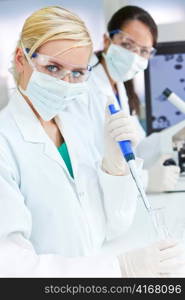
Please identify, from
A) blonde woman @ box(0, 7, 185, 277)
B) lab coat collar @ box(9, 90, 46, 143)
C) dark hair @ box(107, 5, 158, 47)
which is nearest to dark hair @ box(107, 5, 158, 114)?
dark hair @ box(107, 5, 158, 47)

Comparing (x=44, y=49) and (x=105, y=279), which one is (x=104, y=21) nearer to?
(x=44, y=49)

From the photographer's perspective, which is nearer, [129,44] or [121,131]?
[121,131]

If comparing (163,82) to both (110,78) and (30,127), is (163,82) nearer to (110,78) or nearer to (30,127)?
(110,78)

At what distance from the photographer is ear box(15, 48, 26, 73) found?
732 millimetres

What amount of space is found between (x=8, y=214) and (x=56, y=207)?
0.10 metres

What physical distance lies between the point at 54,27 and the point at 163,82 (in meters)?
0.40

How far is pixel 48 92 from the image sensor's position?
2.49 ft

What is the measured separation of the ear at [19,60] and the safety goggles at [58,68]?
17 millimetres

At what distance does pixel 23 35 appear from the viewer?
A: 70 centimetres

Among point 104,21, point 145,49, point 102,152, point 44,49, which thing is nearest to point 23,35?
point 44,49

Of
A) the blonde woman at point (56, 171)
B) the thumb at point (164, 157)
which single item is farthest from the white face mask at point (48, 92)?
the thumb at point (164, 157)

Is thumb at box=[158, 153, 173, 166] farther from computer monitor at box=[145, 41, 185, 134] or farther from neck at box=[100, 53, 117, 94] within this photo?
neck at box=[100, 53, 117, 94]

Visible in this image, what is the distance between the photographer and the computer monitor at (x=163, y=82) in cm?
94

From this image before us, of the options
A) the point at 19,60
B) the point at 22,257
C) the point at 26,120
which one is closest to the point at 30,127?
the point at 26,120
